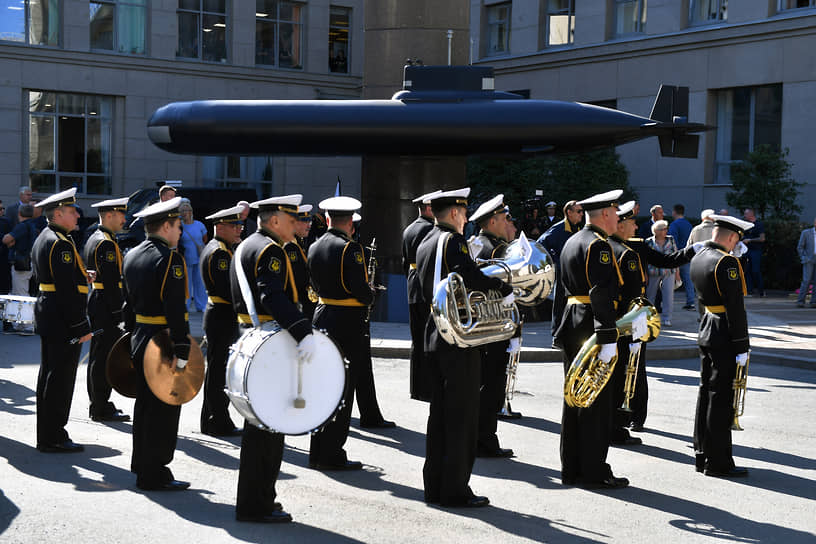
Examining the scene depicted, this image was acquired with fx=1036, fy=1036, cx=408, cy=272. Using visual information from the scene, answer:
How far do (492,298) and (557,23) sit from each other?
92.5ft

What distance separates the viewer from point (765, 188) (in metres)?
24.2

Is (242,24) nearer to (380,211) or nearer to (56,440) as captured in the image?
(380,211)

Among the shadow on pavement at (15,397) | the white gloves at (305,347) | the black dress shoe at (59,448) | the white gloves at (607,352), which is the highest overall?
the white gloves at (305,347)

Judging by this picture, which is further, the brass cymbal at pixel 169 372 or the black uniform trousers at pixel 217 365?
the black uniform trousers at pixel 217 365

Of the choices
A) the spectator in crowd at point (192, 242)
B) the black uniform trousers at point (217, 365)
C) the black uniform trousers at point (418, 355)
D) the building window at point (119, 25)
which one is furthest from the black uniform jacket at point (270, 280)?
the building window at point (119, 25)

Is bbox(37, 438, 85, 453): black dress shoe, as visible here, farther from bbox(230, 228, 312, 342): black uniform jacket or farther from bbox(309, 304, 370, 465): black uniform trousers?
bbox(230, 228, 312, 342): black uniform jacket

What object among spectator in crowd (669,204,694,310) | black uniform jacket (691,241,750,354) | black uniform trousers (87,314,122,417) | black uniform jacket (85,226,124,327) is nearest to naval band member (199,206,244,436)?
black uniform jacket (85,226,124,327)

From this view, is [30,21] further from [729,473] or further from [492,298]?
[729,473]

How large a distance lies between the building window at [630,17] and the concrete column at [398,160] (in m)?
15.1

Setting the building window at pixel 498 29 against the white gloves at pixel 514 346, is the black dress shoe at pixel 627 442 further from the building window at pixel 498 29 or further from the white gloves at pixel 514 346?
the building window at pixel 498 29

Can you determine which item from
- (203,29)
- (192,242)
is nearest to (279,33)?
(203,29)

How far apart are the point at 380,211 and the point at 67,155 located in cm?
1737

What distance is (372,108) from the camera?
15.8 m

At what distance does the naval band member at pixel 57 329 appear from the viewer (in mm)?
8141
